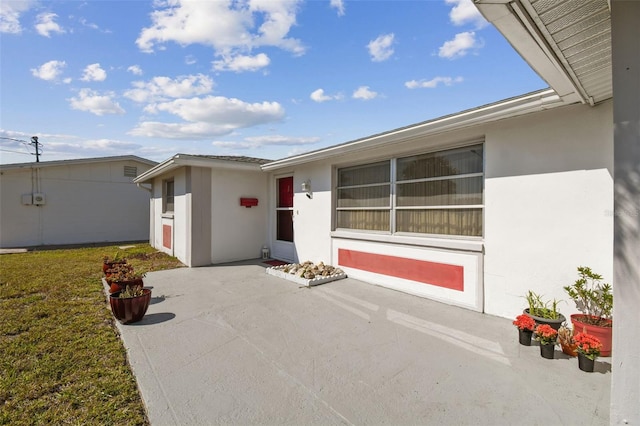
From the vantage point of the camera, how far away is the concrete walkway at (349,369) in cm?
228

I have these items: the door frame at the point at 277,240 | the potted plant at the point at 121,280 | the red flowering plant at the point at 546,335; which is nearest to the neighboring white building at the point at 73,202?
the door frame at the point at 277,240

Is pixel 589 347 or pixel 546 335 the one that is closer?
pixel 589 347

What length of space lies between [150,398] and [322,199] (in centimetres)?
535

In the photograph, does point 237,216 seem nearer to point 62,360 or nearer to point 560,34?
point 62,360

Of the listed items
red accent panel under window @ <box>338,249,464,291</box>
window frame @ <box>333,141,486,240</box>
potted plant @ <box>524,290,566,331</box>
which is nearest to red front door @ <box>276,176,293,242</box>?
window frame @ <box>333,141,486,240</box>

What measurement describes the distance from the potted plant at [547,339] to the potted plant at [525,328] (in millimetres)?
187

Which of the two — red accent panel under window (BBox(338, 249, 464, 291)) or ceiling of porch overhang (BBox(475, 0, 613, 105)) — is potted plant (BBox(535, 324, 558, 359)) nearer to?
Result: red accent panel under window (BBox(338, 249, 464, 291))

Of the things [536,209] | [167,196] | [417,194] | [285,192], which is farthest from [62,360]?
[167,196]

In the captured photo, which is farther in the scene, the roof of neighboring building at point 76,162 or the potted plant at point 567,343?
the roof of neighboring building at point 76,162

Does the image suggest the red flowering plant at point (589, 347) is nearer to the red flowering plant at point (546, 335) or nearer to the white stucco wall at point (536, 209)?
the red flowering plant at point (546, 335)

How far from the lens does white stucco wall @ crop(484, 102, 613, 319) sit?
3.44 metres

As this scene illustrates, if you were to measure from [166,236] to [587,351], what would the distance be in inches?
434

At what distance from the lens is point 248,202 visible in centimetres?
873

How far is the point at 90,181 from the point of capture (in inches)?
537
